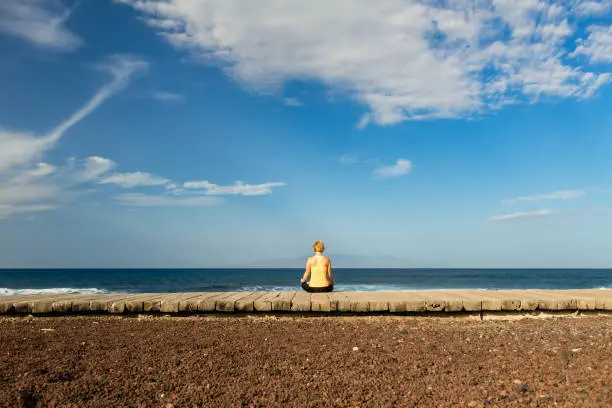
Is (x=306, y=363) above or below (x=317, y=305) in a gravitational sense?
below

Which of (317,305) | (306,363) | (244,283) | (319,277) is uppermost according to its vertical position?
(319,277)

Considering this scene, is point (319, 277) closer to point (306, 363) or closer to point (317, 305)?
point (317, 305)

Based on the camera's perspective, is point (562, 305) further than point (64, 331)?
Yes

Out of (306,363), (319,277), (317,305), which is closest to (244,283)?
(319,277)

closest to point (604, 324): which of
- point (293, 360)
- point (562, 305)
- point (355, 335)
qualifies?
point (562, 305)

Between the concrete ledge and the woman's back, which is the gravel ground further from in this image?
the woman's back

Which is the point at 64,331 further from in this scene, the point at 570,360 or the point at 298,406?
the point at 570,360

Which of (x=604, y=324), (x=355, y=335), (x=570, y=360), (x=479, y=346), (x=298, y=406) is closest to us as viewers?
(x=298, y=406)

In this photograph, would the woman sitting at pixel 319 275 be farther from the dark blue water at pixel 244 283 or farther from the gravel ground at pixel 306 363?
the dark blue water at pixel 244 283

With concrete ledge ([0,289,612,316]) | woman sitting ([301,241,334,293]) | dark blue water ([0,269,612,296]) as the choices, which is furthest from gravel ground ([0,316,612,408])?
dark blue water ([0,269,612,296])

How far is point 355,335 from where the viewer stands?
6.34 m

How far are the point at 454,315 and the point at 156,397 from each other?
17.0ft

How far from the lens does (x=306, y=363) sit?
16.1ft

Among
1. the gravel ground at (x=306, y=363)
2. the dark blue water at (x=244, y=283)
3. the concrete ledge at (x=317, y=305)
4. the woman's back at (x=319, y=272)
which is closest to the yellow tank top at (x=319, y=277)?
the woman's back at (x=319, y=272)
